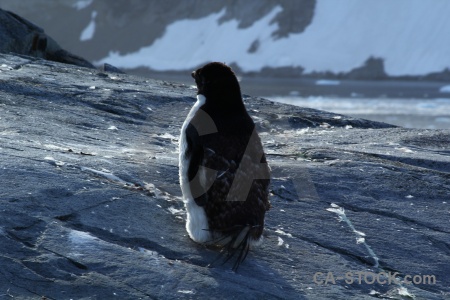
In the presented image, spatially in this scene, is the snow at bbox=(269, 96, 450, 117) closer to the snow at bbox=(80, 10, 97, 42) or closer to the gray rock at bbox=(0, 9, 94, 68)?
the gray rock at bbox=(0, 9, 94, 68)

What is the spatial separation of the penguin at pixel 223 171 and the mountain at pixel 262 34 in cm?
6049

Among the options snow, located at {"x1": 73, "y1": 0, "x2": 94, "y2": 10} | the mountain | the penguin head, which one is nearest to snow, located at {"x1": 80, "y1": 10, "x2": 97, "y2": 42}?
the mountain

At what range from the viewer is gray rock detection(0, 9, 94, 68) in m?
12.1

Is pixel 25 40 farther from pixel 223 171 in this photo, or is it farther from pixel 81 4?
pixel 81 4

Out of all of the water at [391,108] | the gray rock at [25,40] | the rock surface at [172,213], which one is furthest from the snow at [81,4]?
Answer: the rock surface at [172,213]

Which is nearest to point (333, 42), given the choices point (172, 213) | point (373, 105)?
point (373, 105)

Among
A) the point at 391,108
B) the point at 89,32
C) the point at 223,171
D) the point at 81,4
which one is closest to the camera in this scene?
the point at 223,171

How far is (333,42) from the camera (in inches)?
2820

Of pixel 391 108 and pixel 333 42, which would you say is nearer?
pixel 391 108

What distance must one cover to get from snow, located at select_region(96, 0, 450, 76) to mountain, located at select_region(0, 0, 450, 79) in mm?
76

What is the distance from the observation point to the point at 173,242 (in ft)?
16.6

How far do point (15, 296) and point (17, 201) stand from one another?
2.97 feet

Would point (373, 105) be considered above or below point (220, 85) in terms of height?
below

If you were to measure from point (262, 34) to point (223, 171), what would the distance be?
6976 centimetres
